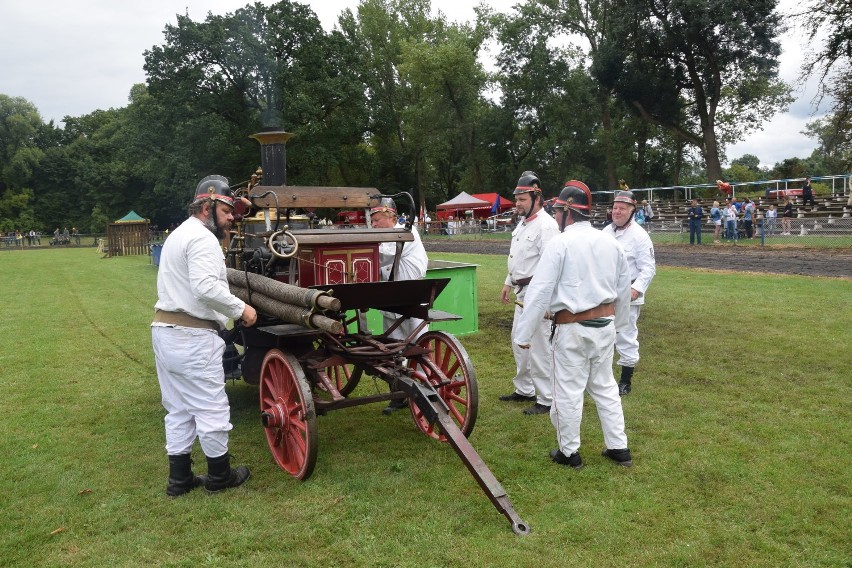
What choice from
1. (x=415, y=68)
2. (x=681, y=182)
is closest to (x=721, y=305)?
(x=415, y=68)

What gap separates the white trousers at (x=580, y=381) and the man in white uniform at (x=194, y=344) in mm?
2079

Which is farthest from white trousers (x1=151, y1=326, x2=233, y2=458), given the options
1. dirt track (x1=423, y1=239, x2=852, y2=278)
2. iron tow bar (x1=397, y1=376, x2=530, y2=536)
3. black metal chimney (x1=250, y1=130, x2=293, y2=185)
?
dirt track (x1=423, y1=239, x2=852, y2=278)

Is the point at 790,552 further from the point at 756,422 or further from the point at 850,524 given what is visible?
the point at 756,422

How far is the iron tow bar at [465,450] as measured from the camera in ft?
11.9

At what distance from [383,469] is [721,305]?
317 inches

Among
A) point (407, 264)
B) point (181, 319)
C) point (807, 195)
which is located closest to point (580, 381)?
point (407, 264)

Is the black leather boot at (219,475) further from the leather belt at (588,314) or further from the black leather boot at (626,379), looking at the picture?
the black leather boot at (626,379)

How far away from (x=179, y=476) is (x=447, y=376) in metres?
2.13

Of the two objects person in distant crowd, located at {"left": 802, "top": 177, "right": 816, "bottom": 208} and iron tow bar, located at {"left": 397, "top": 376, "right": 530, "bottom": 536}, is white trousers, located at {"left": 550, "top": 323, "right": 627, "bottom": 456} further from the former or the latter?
person in distant crowd, located at {"left": 802, "top": 177, "right": 816, "bottom": 208}

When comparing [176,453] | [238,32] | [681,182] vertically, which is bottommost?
[176,453]

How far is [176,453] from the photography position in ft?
14.0

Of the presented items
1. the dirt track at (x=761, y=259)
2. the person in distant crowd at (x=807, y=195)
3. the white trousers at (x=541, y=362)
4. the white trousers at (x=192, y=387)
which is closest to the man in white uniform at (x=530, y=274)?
the white trousers at (x=541, y=362)

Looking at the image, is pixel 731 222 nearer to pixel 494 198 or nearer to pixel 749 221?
pixel 749 221

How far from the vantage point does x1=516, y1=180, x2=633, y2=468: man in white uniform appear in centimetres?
441
